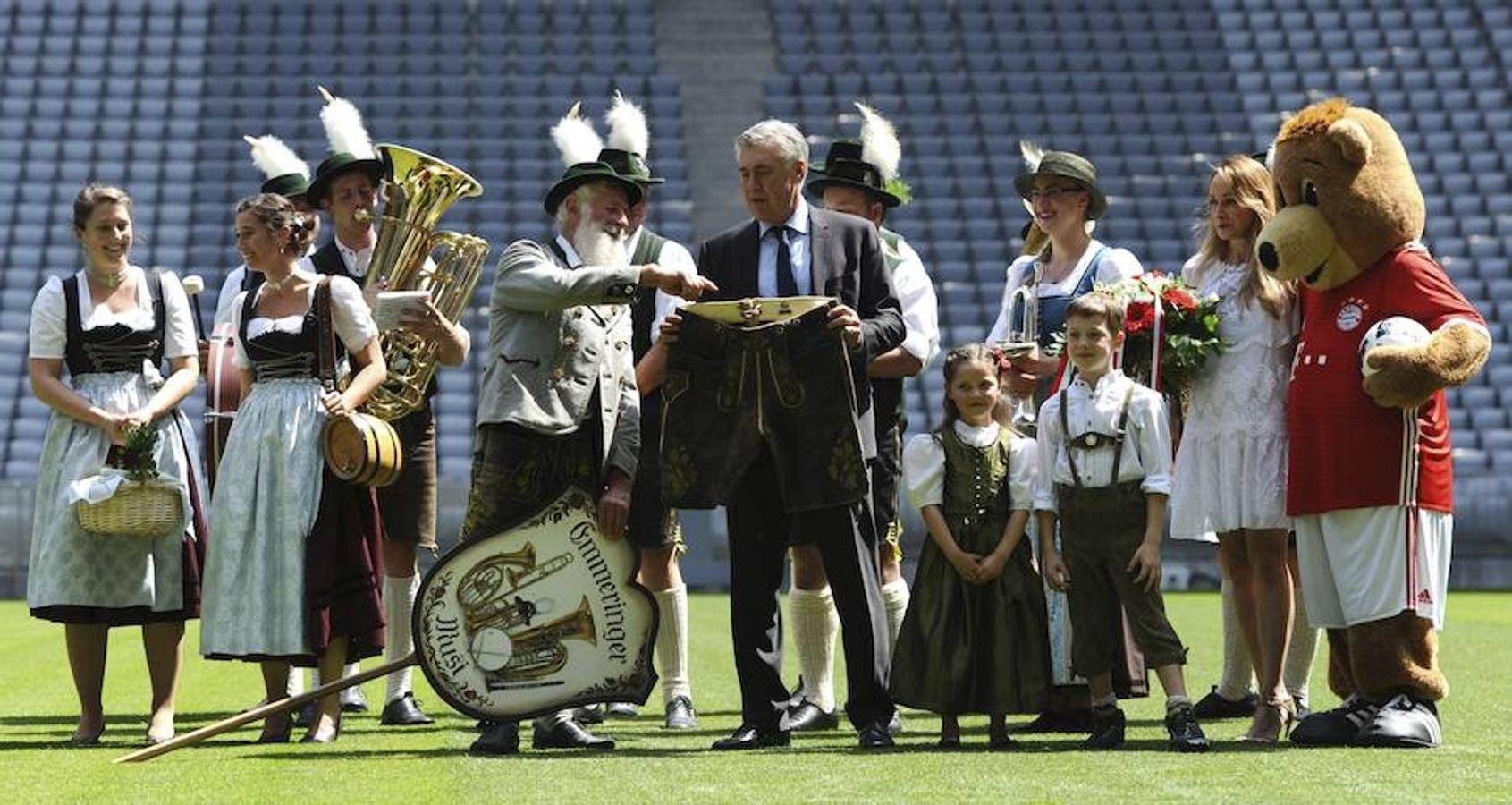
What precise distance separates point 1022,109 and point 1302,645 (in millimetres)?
17561

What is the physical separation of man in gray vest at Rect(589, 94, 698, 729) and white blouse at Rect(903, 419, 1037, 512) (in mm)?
974

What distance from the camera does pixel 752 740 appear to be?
7160 mm

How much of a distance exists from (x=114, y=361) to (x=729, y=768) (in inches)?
110

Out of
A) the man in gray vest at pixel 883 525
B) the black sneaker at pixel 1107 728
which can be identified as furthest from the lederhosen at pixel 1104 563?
the man in gray vest at pixel 883 525

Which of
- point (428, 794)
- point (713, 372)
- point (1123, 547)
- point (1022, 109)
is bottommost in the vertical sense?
point (428, 794)

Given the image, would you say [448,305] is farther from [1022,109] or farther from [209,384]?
[1022,109]

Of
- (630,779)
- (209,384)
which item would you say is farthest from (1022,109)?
(630,779)

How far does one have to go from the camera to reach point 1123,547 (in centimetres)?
716

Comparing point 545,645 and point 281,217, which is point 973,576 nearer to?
point 545,645

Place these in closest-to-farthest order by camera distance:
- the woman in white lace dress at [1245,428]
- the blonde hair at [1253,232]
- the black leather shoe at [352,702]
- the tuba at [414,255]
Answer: the woman in white lace dress at [1245,428] → the blonde hair at [1253,232] → the tuba at [414,255] → the black leather shoe at [352,702]

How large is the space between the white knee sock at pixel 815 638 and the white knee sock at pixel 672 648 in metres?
0.44

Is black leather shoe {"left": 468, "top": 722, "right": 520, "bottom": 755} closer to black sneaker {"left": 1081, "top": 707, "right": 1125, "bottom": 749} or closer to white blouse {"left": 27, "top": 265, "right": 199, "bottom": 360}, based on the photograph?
black sneaker {"left": 1081, "top": 707, "right": 1125, "bottom": 749}

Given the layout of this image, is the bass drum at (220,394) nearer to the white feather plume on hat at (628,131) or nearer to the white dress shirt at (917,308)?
the white feather plume on hat at (628,131)

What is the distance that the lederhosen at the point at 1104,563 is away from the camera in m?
7.11
